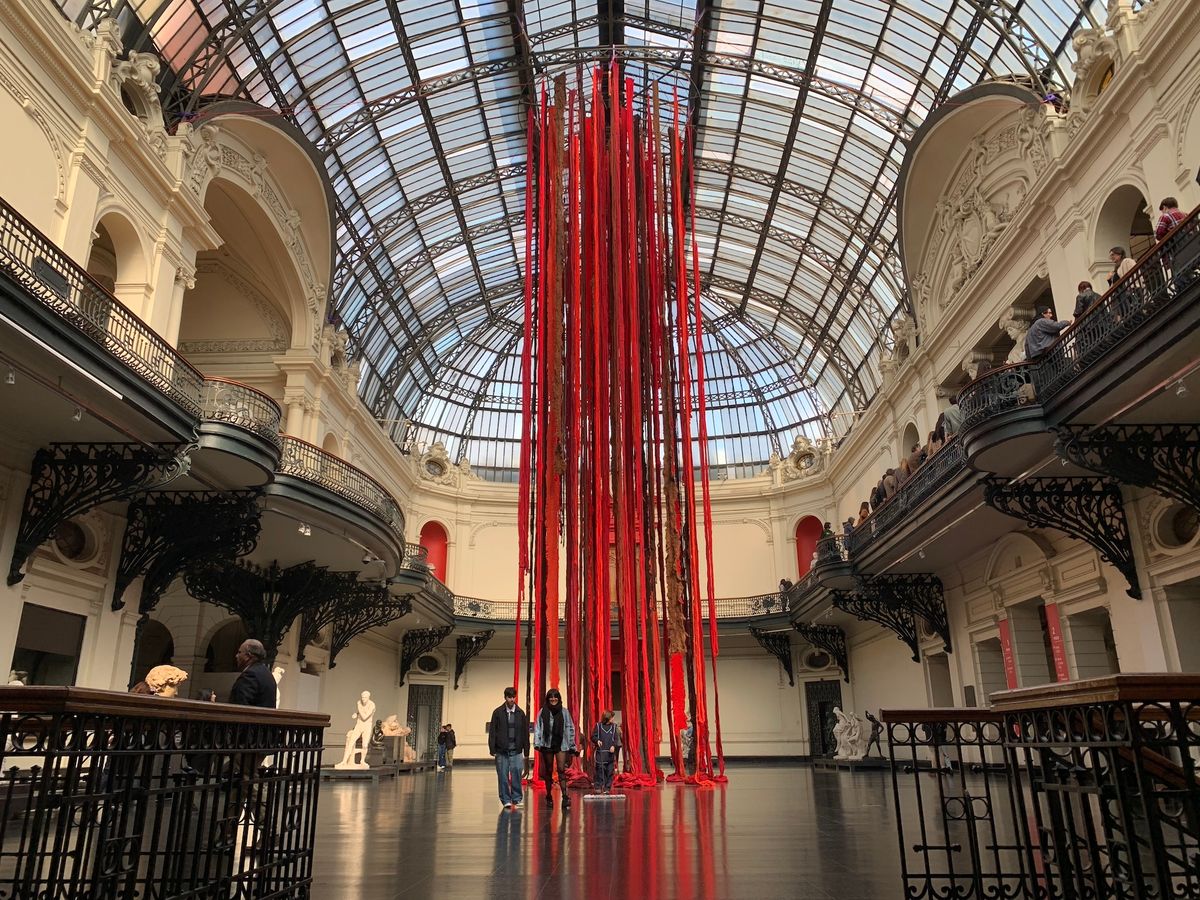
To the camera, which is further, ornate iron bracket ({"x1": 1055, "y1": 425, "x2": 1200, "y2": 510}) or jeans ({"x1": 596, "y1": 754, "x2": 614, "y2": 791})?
jeans ({"x1": 596, "y1": 754, "x2": 614, "y2": 791})

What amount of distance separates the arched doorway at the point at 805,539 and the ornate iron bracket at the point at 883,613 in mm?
10313

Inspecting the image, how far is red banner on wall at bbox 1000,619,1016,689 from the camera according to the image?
56.2 ft

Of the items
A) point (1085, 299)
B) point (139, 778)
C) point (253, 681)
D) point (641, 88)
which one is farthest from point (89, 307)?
point (641, 88)

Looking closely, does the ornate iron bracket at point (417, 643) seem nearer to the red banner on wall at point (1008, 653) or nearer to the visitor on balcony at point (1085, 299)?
the red banner on wall at point (1008, 653)

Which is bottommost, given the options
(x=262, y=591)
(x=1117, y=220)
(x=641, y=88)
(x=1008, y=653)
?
(x=1008, y=653)

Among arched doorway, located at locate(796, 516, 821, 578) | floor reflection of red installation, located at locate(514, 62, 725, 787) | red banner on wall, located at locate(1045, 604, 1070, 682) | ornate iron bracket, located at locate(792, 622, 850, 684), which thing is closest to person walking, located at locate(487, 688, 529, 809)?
floor reflection of red installation, located at locate(514, 62, 725, 787)

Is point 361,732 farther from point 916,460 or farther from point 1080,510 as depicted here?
point 1080,510

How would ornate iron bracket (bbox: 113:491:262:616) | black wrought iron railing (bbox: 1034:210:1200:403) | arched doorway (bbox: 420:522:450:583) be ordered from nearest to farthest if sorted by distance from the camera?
black wrought iron railing (bbox: 1034:210:1200:403)
ornate iron bracket (bbox: 113:491:262:616)
arched doorway (bbox: 420:522:450:583)

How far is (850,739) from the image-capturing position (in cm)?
2303

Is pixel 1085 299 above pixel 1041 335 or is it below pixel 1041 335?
above

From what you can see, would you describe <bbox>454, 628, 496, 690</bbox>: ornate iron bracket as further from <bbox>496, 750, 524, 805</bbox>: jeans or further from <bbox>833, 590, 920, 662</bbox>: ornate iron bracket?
<bbox>496, 750, 524, 805</bbox>: jeans

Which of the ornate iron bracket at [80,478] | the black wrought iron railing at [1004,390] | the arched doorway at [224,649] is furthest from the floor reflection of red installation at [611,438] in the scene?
the arched doorway at [224,649]

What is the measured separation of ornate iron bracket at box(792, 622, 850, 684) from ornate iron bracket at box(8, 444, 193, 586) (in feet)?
72.1

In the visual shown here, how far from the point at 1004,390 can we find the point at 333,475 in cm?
1337
